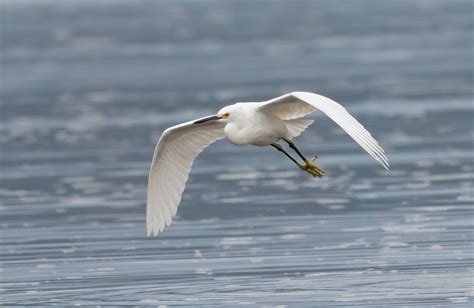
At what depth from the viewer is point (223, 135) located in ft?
50.8

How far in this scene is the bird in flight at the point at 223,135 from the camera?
14.2 m

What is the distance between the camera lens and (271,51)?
44844mm

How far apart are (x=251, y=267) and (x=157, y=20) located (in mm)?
55340

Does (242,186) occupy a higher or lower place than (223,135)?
lower

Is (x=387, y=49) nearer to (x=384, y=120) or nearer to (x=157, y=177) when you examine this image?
(x=384, y=120)

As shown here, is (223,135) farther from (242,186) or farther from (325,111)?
(242,186)

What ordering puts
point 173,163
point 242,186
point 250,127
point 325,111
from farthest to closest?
point 242,186, point 173,163, point 250,127, point 325,111

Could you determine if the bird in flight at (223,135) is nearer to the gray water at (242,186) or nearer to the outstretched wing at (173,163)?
the outstretched wing at (173,163)

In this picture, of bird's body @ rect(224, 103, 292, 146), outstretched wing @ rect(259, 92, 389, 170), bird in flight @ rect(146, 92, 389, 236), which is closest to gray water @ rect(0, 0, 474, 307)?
bird in flight @ rect(146, 92, 389, 236)

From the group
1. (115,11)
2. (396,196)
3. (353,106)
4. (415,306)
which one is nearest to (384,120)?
(353,106)

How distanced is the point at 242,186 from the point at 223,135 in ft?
15.5

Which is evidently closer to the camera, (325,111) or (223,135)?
(325,111)

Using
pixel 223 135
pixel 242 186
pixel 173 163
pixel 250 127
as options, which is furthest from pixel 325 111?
pixel 242 186

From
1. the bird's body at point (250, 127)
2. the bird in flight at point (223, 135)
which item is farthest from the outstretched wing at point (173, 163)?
the bird's body at point (250, 127)
